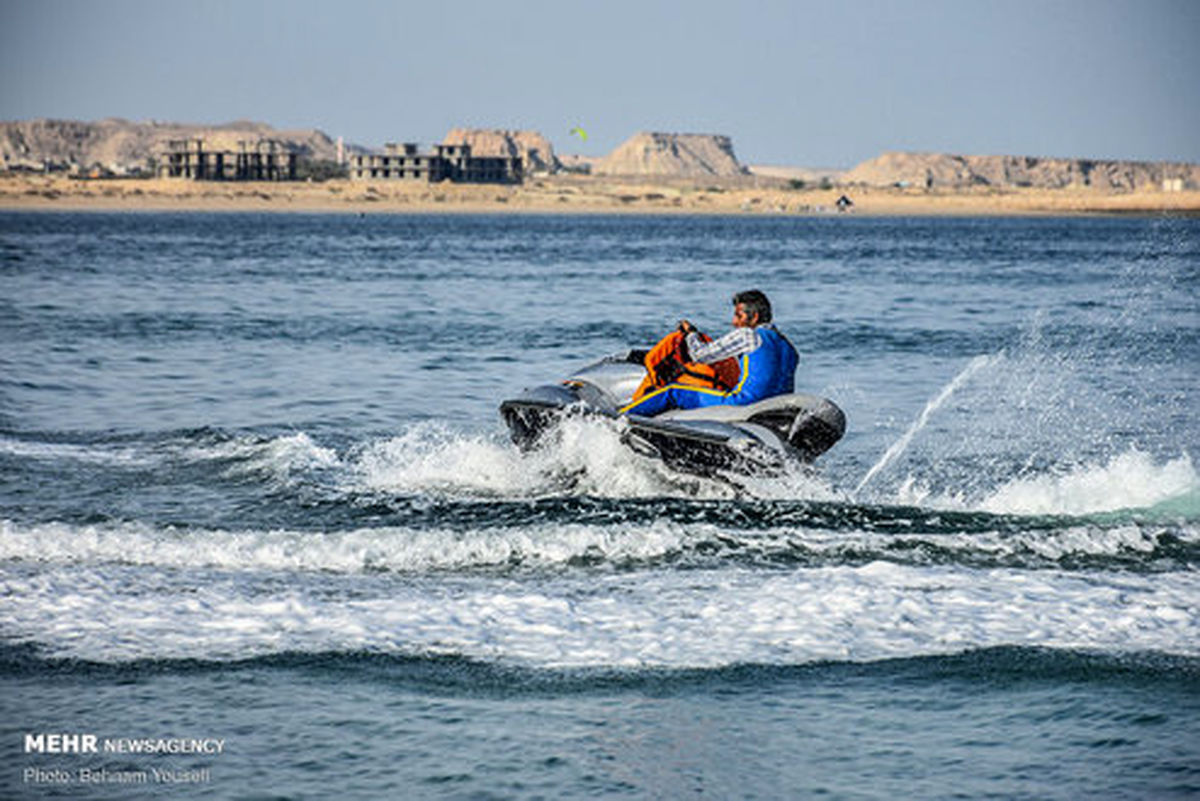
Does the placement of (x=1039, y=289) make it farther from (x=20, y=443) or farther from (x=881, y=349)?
(x=20, y=443)

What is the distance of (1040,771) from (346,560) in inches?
177

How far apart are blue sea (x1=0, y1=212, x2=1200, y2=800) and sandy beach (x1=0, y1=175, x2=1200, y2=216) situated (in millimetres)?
145726

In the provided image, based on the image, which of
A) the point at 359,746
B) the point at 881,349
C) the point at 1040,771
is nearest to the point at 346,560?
the point at 359,746

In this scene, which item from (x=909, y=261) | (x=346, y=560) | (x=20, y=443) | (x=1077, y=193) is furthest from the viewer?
(x=1077, y=193)

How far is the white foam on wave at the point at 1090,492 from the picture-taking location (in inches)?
424

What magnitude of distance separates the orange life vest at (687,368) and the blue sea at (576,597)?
0.63 metres

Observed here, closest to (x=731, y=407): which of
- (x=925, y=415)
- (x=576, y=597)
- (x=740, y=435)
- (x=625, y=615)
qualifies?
(x=740, y=435)

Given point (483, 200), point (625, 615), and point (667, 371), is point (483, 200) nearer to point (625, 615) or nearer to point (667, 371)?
point (667, 371)

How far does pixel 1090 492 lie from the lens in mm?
11125

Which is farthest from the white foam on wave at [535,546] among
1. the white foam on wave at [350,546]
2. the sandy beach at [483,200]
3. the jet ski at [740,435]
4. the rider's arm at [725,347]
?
the sandy beach at [483,200]

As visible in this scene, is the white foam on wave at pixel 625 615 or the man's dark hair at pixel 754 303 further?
the man's dark hair at pixel 754 303

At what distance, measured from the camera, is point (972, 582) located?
847cm

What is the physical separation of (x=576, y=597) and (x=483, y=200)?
165947 millimetres

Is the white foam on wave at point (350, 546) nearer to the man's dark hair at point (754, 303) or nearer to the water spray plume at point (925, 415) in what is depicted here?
the man's dark hair at point (754, 303)
